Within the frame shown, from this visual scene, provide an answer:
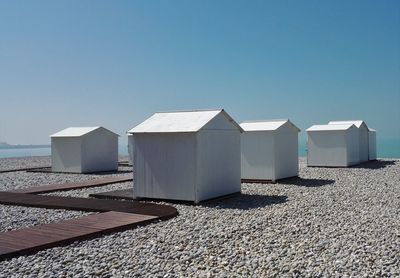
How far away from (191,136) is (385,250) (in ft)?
17.3

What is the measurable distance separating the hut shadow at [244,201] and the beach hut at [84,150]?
33.0ft

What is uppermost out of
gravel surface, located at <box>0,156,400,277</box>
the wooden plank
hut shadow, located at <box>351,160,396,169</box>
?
the wooden plank

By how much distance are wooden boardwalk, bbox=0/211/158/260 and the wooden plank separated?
1.62 ft

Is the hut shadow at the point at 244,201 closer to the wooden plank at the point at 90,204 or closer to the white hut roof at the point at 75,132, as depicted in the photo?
the wooden plank at the point at 90,204

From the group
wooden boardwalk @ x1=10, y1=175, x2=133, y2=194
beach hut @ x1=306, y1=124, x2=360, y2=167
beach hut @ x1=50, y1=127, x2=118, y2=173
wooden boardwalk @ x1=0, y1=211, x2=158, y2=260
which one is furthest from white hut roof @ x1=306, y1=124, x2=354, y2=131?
wooden boardwalk @ x1=0, y1=211, x2=158, y2=260

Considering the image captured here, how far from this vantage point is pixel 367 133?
25.3m

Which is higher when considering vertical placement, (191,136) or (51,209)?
(191,136)

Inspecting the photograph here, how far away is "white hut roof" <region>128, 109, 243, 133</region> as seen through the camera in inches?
409

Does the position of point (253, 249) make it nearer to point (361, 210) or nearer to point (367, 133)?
point (361, 210)

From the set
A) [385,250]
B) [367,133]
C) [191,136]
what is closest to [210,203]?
[191,136]

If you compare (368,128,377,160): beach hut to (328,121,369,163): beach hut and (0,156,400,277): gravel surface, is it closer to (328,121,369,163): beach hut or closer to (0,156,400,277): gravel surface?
(328,121,369,163): beach hut

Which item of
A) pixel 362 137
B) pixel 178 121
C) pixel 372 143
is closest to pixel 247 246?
Answer: pixel 178 121

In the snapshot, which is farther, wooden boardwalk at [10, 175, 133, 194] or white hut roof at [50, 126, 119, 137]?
white hut roof at [50, 126, 119, 137]

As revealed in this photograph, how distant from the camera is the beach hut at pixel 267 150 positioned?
1448 cm
